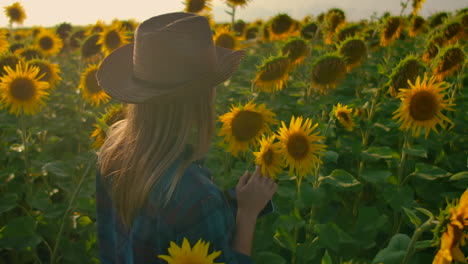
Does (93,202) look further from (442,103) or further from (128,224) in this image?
(442,103)

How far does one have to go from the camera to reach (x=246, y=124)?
7.67 feet

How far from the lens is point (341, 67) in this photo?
3.11 m

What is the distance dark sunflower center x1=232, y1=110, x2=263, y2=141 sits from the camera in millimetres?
2330

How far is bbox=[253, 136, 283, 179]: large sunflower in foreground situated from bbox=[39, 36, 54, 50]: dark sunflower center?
5.23 metres

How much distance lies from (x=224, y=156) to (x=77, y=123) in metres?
2.13

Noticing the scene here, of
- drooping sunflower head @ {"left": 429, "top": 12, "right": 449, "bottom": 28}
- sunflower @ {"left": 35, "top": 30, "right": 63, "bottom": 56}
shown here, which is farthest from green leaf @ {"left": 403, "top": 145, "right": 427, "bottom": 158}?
sunflower @ {"left": 35, "top": 30, "right": 63, "bottom": 56}

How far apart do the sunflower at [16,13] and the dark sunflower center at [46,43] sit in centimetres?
267

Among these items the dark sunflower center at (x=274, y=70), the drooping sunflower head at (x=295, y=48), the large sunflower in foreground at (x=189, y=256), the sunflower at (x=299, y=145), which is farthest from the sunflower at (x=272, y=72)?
the large sunflower in foreground at (x=189, y=256)

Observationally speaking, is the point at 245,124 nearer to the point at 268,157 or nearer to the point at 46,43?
the point at 268,157

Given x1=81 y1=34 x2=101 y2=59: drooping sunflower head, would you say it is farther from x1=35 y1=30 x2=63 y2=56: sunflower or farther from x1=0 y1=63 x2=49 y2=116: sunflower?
x1=0 y1=63 x2=49 y2=116: sunflower

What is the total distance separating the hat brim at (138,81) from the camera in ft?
4.75

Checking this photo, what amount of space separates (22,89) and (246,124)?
80.4 inches

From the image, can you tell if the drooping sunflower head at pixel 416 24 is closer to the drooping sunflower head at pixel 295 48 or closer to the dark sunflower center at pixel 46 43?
the drooping sunflower head at pixel 295 48

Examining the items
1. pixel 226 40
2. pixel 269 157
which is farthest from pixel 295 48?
pixel 269 157
